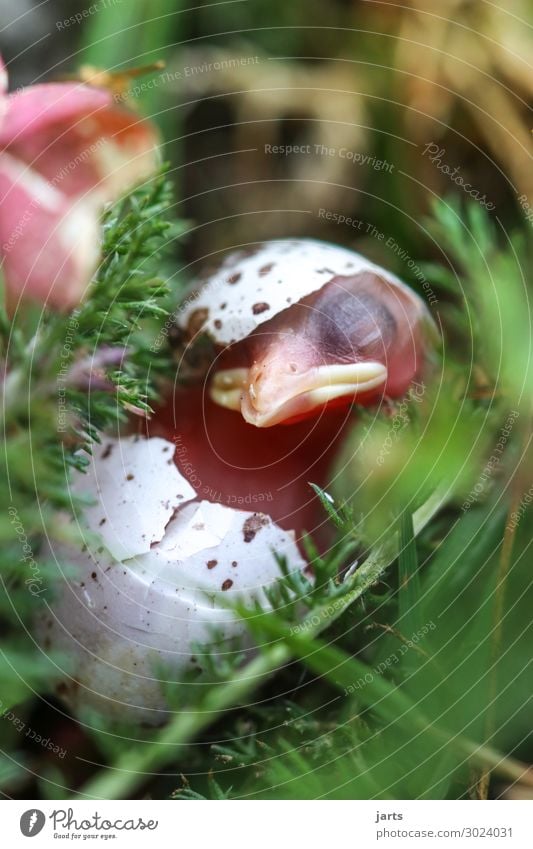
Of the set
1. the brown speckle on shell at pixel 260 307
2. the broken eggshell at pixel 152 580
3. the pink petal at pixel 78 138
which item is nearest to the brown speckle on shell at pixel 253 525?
the broken eggshell at pixel 152 580

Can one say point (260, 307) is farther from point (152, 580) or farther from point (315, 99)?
point (315, 99)

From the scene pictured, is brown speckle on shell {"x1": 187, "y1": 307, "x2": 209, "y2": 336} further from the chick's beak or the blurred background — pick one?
the blurred background

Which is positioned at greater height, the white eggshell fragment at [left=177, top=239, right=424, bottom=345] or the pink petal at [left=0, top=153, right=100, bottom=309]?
the pink petal at [left=0, top=153, right=100, bottom=309]

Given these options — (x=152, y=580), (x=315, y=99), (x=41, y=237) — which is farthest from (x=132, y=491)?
(x=315, y=99)
